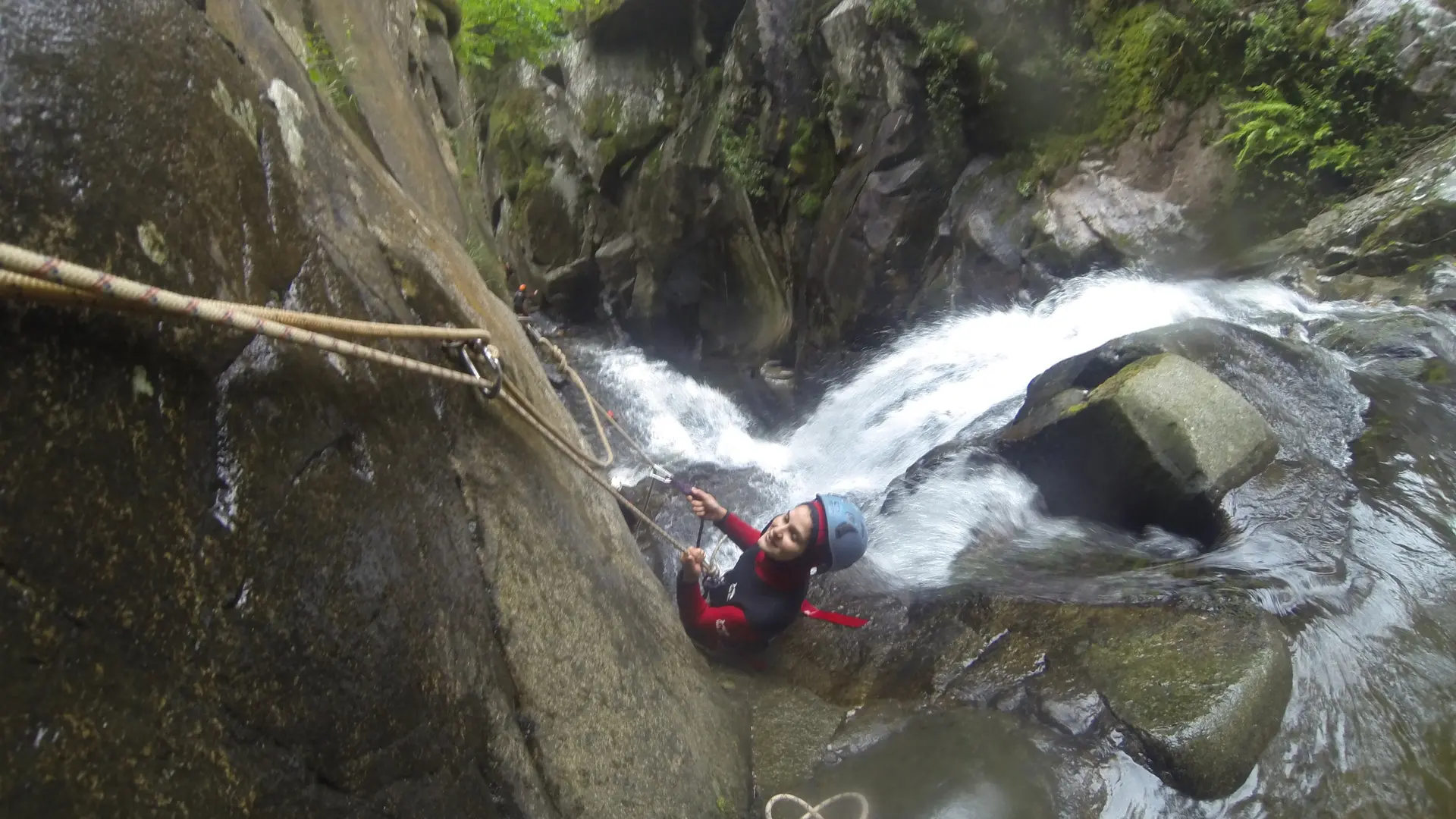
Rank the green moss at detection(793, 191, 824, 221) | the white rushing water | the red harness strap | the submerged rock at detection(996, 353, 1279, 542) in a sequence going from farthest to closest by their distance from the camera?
1. the green moss at detection(793, 191, 824, 221)
2. the white rushing water
3. the submerged rock at detection(996, 353, 1279, 542)
4. the red harness strap

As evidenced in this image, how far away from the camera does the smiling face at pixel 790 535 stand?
3.79 meters

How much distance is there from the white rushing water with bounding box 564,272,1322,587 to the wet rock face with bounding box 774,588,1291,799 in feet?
2.35

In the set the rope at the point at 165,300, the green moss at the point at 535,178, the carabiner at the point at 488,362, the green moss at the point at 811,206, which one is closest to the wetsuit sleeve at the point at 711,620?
the carabiner at the point at 488,362

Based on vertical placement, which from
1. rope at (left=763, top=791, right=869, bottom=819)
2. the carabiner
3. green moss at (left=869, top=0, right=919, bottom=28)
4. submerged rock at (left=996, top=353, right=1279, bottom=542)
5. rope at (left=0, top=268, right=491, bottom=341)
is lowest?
submerged rock at (left=996, top=353, right=1279, bottom=542)

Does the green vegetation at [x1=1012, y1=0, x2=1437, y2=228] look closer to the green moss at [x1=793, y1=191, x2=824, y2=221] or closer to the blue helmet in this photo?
the green moss at [x1=793, y1=191, x2=824, y2=221]

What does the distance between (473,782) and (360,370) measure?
994 mm

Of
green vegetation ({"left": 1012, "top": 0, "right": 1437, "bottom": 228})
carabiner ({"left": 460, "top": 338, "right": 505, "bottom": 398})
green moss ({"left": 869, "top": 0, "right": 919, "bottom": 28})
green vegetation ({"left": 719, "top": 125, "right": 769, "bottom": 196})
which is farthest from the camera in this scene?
green vegetation ({"left": 719, "top": 125, "right": 769, "bottom": 196})

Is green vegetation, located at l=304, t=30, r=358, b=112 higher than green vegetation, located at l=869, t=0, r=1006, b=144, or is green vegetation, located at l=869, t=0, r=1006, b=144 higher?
green vegetation, located at l=304, t=30, r=358, b=112

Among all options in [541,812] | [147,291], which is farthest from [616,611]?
[147,291]

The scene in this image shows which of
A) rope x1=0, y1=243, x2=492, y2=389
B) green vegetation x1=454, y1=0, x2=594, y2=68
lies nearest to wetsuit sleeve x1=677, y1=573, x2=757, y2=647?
rope x1=0, y1=243, x2=492, y2=389

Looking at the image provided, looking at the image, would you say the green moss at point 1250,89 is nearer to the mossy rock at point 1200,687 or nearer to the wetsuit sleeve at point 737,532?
the mossy rock at point 1200,687

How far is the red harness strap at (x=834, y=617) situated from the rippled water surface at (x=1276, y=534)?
0.54 meters

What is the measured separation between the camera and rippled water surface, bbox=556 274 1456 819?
290 cm

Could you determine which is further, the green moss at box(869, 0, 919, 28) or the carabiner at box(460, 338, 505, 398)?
the green moss at box(869, 0, 919, 28)
